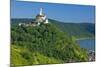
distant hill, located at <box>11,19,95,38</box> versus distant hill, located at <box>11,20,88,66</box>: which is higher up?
distant hill, located at <box>11,19,95,38</box>

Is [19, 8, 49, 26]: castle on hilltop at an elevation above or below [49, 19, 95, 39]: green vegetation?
above

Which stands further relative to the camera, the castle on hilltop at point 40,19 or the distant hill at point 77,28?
the distant hill at point 77,28

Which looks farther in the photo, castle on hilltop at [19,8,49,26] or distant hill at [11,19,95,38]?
distant hill at [11,19,95,38]

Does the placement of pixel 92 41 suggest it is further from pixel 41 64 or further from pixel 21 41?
pixel 21 41

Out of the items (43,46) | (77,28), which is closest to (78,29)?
(77,28)

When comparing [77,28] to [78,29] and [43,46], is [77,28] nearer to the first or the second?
[78,29]

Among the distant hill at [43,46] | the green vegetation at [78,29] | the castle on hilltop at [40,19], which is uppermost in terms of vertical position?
the castle on hilltop at [40,19]

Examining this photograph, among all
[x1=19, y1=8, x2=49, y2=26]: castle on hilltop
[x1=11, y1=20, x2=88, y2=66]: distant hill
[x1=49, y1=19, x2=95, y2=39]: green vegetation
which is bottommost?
[x1=11, y1=20, x2=88, y2=66]: distant hill

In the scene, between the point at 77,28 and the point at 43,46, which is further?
the point at 77,28

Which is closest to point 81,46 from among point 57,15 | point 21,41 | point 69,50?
point 69,50
